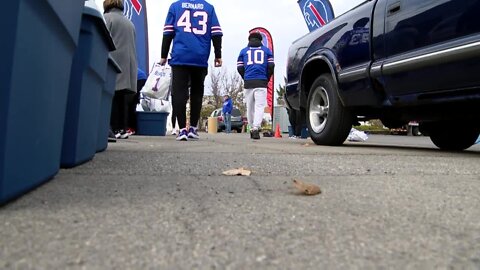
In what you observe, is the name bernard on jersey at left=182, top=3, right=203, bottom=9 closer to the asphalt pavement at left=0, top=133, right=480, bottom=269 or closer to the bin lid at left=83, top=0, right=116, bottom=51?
the bin lid at left=83, top=0, right=116, bottom=51

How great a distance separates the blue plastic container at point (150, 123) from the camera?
394 inches

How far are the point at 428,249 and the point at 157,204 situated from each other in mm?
963

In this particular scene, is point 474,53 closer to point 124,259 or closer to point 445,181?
point 445,181

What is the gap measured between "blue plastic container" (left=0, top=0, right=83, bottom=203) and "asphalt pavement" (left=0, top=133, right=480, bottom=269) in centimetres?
13

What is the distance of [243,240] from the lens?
1339 mm

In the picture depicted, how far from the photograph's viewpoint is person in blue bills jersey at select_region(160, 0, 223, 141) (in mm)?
6066

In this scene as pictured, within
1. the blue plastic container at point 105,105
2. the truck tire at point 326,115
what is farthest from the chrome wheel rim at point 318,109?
the blue plastic container at point 105,105

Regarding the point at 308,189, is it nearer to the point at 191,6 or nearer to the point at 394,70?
the point at 394,70

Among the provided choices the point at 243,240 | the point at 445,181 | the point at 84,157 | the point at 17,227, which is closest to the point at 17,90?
the point at 17,227

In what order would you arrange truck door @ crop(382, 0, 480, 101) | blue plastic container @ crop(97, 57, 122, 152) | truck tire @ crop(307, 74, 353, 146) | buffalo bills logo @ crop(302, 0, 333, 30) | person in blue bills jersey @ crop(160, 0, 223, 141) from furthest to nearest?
buffalo bills logo @ crop(302, 0, 333, 30) < person in blue bills jersey @ crop(160, 0, 223, 141) < truck tire @ crop(307, 74, 353, 146) < blue plastic container @ crop(97, 57, 122, 152) < truck door @ crop(382, 0, 480, 101)

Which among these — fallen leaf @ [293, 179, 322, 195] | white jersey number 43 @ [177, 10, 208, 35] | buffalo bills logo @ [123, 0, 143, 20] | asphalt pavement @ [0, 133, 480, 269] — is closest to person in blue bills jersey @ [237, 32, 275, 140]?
white jersey number 43 @ [177, 10, 208, 35]

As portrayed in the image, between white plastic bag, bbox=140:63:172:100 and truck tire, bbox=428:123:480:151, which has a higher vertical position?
white plastic bag, bbox=140:63:172:100

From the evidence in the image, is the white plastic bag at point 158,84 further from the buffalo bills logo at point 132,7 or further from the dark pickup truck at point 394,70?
the dark pickup truck at point 394,70

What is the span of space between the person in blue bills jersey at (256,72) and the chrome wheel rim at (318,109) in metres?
3.17
